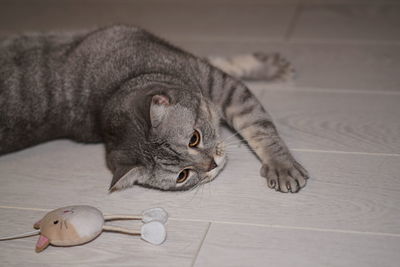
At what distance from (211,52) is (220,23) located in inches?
15.7

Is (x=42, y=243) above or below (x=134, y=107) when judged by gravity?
below

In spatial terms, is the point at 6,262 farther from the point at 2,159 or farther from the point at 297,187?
the point at 297,187

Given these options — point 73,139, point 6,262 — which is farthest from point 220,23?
point 6,262

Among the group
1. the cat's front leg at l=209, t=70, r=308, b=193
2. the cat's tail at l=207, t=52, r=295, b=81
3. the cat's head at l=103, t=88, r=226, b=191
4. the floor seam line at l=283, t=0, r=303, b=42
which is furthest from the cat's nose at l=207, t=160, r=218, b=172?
the floor seam line at l=283, t=0, r=303, b=42

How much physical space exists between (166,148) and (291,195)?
1.34 ft

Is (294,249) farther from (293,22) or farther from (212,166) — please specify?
(293,22)

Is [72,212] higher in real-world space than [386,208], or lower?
lower

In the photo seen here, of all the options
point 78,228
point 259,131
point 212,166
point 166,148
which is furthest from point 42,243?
point 259,131

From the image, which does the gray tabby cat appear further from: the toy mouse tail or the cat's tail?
the cat's tail

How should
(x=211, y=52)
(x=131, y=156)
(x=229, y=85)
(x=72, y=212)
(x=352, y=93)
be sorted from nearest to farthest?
(x=72, y=212) < (x=131, y=156) < (x=229, y=85) < (x=352, y=93) < (x=211, y=52)

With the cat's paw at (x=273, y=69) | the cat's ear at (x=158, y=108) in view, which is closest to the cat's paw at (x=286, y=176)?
the cat's ear at (x=158, y=108)

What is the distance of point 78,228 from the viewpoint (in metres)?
1.31

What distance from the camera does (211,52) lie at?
8.13ft

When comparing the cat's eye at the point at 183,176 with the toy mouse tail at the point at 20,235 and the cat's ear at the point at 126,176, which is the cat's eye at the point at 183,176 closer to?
the cat's ear at the point at 126,176
